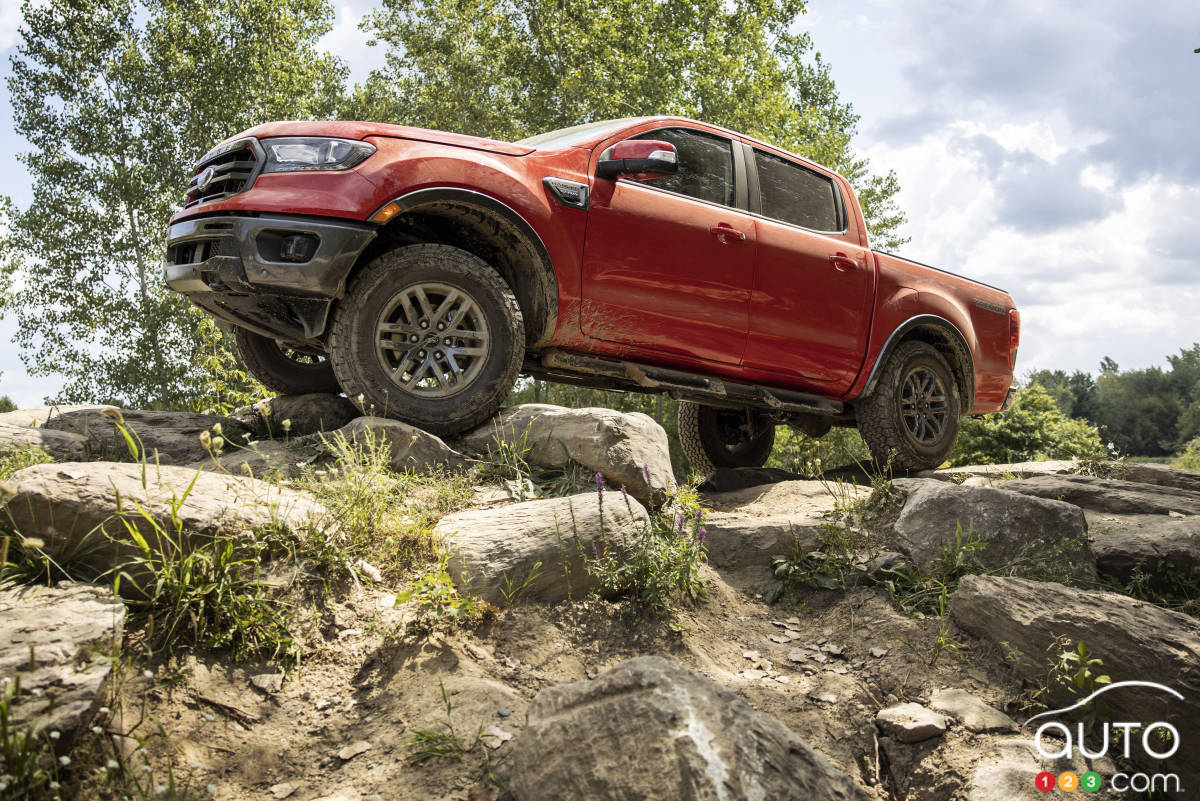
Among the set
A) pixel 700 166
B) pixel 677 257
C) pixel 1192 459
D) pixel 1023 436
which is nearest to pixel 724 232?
pixel 677 257

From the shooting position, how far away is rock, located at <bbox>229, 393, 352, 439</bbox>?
16.8 feet

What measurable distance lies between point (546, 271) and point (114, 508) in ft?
8.05

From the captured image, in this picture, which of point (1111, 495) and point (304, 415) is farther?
point (1111, 495)

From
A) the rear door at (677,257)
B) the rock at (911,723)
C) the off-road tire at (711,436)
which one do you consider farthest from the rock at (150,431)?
the off-road tire at (711,436)

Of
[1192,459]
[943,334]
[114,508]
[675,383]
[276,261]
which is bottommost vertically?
[1192,459]

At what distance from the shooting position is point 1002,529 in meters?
4.45

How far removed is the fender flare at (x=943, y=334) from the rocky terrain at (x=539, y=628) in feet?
5.59

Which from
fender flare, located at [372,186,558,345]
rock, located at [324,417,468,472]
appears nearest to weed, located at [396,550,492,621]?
rock, located at [324,417,468,472]

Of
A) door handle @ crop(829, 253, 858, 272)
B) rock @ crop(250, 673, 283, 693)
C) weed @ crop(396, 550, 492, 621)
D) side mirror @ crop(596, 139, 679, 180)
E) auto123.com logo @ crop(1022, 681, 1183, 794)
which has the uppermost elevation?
side mirror @ crop(596, 139, 679, 180)

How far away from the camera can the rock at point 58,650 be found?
7.37ft

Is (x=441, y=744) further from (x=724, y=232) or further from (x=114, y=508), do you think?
(x=724, y=232)

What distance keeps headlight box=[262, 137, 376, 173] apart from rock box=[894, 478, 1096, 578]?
129 inches

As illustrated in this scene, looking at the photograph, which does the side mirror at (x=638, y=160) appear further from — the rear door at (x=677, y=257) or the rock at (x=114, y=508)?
the rock at (x=114, y=508)

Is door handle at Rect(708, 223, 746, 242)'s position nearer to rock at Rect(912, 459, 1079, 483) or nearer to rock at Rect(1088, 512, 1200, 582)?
rock at Rect(912, 459, 1079, 483)
